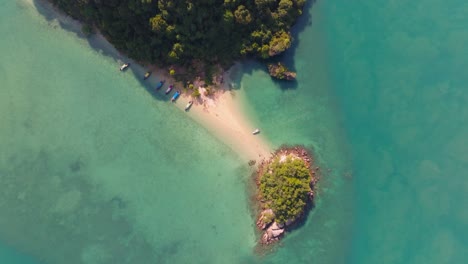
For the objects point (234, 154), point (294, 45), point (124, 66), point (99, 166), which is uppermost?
point (294, 45)

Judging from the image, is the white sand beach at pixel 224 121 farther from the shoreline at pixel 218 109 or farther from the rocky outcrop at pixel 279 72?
the rocky outcrop at pixel 279 72

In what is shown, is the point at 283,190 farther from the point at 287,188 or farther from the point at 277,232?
the point at 277,232

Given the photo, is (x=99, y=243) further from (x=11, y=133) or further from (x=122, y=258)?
(x=11, y=133)

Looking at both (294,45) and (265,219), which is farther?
(294,45)

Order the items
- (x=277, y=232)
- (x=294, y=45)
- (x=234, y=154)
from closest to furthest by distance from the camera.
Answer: (x=277, y=232), (x=234, y=154), (x=294, y=45)

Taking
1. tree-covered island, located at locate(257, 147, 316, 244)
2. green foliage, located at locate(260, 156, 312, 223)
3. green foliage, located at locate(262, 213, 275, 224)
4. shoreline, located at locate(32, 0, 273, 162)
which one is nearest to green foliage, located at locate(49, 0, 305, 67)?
shoreline, located at locate(32, 0, 273, 162)

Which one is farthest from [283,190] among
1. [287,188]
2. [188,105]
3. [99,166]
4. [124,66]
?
[124,66]

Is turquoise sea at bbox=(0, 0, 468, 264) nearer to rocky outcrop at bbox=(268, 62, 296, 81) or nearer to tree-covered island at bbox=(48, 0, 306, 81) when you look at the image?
rocky outcrop at bbox=(268, 62, 296, 81)
